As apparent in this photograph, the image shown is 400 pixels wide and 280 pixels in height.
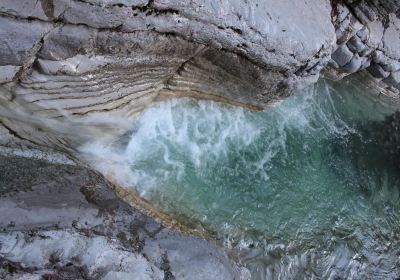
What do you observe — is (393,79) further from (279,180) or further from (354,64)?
(279,180)

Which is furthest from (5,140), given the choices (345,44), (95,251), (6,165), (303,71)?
(345,44)

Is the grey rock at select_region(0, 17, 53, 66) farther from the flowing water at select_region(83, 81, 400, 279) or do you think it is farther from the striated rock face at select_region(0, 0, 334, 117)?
the flowing water at select_region(83, 81, 400, 279)

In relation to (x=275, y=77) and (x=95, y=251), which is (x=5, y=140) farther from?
(x=275, y=77)

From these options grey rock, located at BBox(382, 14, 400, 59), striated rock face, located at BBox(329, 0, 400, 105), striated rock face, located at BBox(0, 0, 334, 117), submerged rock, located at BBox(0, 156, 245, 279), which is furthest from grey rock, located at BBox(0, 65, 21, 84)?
grey rock, located at BBox(382, 14, 400, 59)

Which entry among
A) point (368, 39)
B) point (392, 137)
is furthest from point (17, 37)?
point (392, 137)

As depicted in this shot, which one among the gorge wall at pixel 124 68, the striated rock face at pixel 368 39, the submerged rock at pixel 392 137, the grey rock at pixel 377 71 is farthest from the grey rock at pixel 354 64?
the submerged rock at pixel 392 137

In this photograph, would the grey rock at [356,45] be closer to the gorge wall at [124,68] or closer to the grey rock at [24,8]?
the gorge wall at [124,68]
